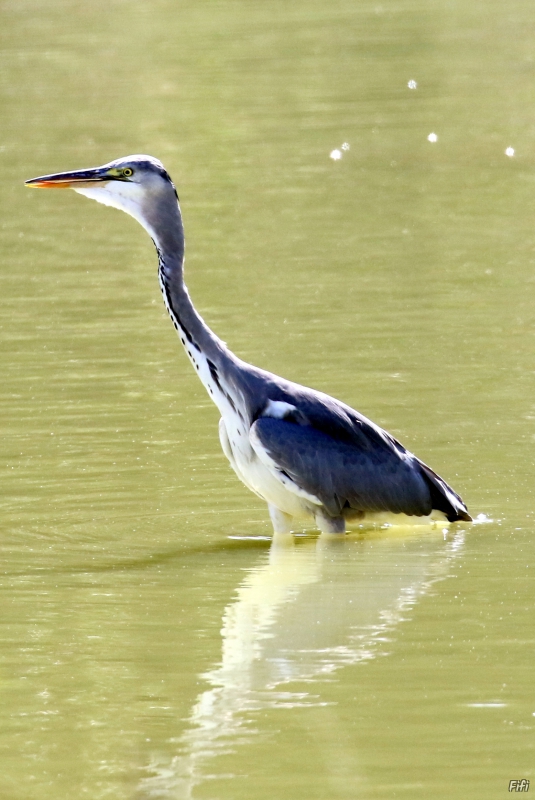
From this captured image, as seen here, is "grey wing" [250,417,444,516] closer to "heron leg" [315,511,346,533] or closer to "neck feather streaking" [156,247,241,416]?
"heron leg" [315,511,346,533]

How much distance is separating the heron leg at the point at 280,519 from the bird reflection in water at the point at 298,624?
54mm

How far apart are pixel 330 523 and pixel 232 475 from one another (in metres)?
1.28

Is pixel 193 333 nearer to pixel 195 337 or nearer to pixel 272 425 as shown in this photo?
pixel 195 337

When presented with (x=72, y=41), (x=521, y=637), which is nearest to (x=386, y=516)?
(x=521, y=637)

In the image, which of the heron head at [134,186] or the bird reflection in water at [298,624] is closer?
the bird reflection in water at [298,624]

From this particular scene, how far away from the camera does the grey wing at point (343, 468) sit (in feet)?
28.8

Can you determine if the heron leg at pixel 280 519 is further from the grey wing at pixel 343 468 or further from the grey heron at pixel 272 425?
the grey wing at pixel 343 468

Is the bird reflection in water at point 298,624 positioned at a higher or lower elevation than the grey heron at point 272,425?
lower

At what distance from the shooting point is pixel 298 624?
25.6 ft

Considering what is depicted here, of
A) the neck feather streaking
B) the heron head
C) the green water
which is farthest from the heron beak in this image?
the green water

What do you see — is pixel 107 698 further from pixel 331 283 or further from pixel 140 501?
pixel 331 283

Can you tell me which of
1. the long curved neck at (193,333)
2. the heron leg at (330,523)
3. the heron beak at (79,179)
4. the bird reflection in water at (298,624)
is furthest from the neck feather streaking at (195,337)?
the bird reflection in water at (298,624)

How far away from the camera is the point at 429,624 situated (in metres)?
7.59

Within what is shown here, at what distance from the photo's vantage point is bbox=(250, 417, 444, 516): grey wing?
8789 mm
